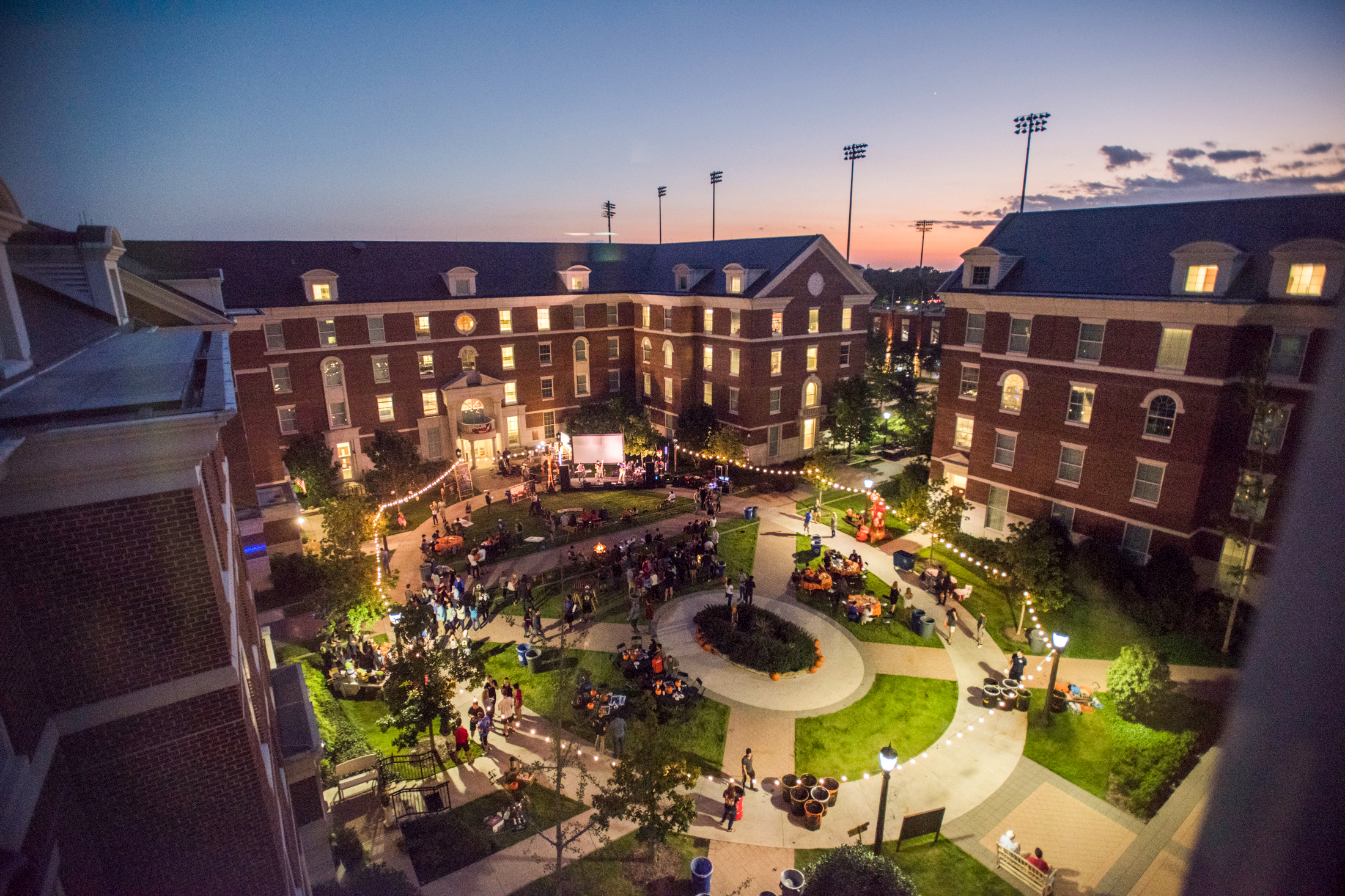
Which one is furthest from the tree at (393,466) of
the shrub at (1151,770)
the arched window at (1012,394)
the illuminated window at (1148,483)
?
the illuminated window at (1148,483)

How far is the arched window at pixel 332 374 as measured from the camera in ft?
120

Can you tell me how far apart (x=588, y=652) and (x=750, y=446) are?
20.3 m

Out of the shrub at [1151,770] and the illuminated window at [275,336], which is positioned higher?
the illuminated window at [275,336]

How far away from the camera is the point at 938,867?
13898mm

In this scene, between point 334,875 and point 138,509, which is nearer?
point 138,509

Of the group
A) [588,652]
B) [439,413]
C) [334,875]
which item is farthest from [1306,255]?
[439,413]

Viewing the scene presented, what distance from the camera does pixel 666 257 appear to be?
47312 millimetres

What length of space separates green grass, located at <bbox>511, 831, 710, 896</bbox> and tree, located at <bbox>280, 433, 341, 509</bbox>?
24.7 m

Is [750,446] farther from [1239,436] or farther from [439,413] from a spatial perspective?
[1239,436]

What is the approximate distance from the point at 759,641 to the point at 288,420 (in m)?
28.5

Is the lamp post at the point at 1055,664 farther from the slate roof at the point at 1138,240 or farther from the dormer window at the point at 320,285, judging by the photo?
the dormer window at the point at 320,285

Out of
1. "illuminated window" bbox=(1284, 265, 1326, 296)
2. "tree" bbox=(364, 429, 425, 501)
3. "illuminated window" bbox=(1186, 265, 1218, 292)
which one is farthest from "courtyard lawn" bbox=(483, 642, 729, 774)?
"illuminated window" bbox=(1284, 265, 1326, 296)

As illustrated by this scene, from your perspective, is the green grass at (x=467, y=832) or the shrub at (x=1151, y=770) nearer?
the green grass at (x=467, y=832)

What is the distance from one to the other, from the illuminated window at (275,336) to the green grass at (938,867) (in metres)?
34.0
